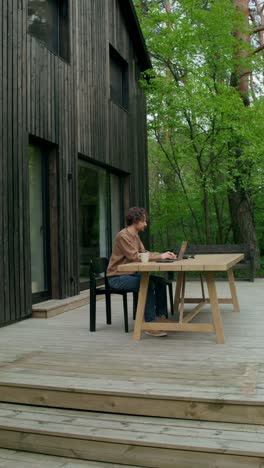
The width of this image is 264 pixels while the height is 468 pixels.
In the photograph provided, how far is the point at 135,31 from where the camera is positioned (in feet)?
33.2

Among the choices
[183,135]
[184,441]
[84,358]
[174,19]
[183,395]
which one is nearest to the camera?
[184,441]

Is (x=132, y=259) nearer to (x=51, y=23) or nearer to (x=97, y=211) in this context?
(x=97, y=211)

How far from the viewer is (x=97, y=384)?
2.91 m

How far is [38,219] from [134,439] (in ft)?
13.5

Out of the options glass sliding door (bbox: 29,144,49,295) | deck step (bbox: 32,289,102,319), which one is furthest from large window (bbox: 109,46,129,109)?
deck step (bbox: 32,289,102,319)

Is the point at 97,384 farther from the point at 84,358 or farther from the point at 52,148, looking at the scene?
the point at 52,148

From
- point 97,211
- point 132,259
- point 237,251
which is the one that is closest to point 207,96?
point 237,251

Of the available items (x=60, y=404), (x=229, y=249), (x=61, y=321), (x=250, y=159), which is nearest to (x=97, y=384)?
(x=60, y=404)

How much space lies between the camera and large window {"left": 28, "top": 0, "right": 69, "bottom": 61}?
6.18m

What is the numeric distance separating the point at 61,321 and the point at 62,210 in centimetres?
173

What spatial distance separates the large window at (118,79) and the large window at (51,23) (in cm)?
221

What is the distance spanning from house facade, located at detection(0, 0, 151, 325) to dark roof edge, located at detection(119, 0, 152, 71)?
27mm

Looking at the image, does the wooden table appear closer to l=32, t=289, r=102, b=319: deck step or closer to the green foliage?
l=32, t=289, r=102, b=319: deck step

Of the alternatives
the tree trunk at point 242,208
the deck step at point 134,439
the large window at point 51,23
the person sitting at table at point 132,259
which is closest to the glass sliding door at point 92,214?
the large window at point 51,23
